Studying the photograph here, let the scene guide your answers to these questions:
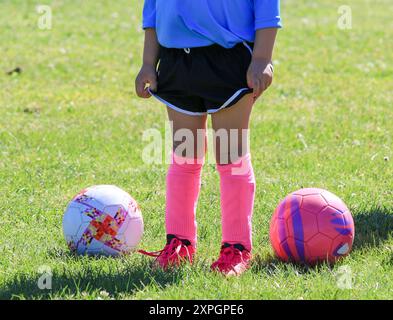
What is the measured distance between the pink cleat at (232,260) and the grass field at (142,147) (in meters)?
0.07

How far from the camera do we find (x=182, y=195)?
174 inches

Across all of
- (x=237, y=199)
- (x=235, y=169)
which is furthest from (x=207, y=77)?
(x=237, y=199)

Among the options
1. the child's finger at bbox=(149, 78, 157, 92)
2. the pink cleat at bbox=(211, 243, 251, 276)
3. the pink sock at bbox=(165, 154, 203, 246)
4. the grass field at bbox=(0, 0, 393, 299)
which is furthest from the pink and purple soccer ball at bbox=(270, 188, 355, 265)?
the child's finger at bbox=(149, 78, 157, 92)

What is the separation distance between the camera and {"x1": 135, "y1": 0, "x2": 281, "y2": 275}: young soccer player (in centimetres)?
409

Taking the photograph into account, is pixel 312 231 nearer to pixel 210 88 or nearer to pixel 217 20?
pixel 210 88

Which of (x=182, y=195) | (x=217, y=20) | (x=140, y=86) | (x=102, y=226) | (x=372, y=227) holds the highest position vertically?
(x=217, y=20)

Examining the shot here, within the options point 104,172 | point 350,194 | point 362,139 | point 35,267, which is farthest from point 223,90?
point 362,139

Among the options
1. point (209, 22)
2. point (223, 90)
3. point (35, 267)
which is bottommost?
point (35, 267)

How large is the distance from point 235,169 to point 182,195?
1.12 ft

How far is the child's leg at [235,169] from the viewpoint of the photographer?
4.18m
